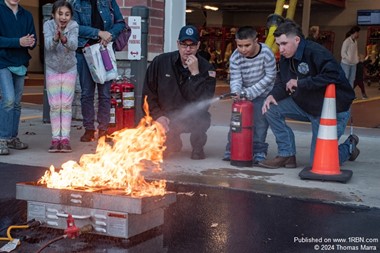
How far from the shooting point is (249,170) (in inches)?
261

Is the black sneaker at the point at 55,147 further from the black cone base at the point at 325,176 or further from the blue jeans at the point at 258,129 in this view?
Result: the black cone base at the point at 325,176

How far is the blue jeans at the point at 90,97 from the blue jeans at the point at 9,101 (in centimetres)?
89

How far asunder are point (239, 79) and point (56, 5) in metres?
2.39

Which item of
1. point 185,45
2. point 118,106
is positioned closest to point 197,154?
point 185,45

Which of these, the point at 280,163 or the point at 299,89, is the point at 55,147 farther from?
the point at 299,89

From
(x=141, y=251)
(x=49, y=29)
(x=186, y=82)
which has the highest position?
(x=49, y=29)

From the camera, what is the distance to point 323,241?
422cm

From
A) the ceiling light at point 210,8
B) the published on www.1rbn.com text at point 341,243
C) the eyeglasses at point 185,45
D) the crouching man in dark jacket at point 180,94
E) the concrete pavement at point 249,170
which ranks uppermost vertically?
the ceiling light at point 210,8

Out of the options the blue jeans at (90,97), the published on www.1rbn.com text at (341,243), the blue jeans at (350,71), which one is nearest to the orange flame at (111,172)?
the published on www.1rbn.com text at (341,243)

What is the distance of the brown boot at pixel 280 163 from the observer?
6.75m

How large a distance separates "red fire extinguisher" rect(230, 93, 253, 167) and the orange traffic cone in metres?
0.75

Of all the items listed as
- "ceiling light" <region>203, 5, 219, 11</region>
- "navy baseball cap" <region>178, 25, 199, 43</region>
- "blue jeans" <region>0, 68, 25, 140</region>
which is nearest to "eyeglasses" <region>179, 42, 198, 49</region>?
"navy baseball cap" <region>178, 25, 199, 43</region>

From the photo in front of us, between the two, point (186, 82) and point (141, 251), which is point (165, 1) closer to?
point (186, 82)

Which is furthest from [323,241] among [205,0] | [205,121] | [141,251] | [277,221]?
[205,0]
